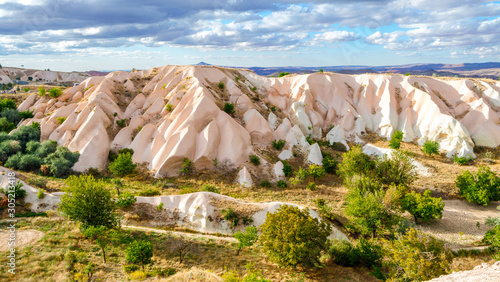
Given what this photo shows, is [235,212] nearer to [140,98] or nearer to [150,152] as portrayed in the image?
[150,152]

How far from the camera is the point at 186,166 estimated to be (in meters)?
33.4

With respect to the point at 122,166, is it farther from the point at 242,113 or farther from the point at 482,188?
the point at 482,188

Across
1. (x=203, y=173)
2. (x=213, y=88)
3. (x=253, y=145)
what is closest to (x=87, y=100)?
(x=213, y=88)

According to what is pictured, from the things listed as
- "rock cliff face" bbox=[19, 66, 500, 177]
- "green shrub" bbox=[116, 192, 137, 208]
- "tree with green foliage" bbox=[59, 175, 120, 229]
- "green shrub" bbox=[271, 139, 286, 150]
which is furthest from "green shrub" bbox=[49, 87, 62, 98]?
"green shrub" bbox=[271, 139, 286, 150]

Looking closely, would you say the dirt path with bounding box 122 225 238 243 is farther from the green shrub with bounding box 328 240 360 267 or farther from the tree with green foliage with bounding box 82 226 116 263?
the green shrub with bounding box 328 240 360 267

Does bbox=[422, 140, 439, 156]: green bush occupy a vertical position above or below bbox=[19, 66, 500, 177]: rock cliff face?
below

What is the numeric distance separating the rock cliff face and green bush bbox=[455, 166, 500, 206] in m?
11.7

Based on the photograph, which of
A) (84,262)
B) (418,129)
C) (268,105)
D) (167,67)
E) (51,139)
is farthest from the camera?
(167,67)

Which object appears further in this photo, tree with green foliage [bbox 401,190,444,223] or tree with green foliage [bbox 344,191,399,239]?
tree with green foliage [bbox 401,190,444,223]

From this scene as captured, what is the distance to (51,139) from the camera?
128 feet

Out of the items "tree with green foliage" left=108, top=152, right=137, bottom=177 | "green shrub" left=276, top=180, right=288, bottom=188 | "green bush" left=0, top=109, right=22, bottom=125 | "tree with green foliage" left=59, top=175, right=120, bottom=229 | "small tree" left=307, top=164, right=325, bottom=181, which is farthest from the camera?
"green bush" left=0, top=109, right=22, bottom=125

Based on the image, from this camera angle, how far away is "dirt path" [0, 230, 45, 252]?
60.6 feet

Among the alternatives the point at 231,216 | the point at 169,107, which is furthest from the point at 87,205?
the point at 169,107

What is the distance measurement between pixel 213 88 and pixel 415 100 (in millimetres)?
34869
